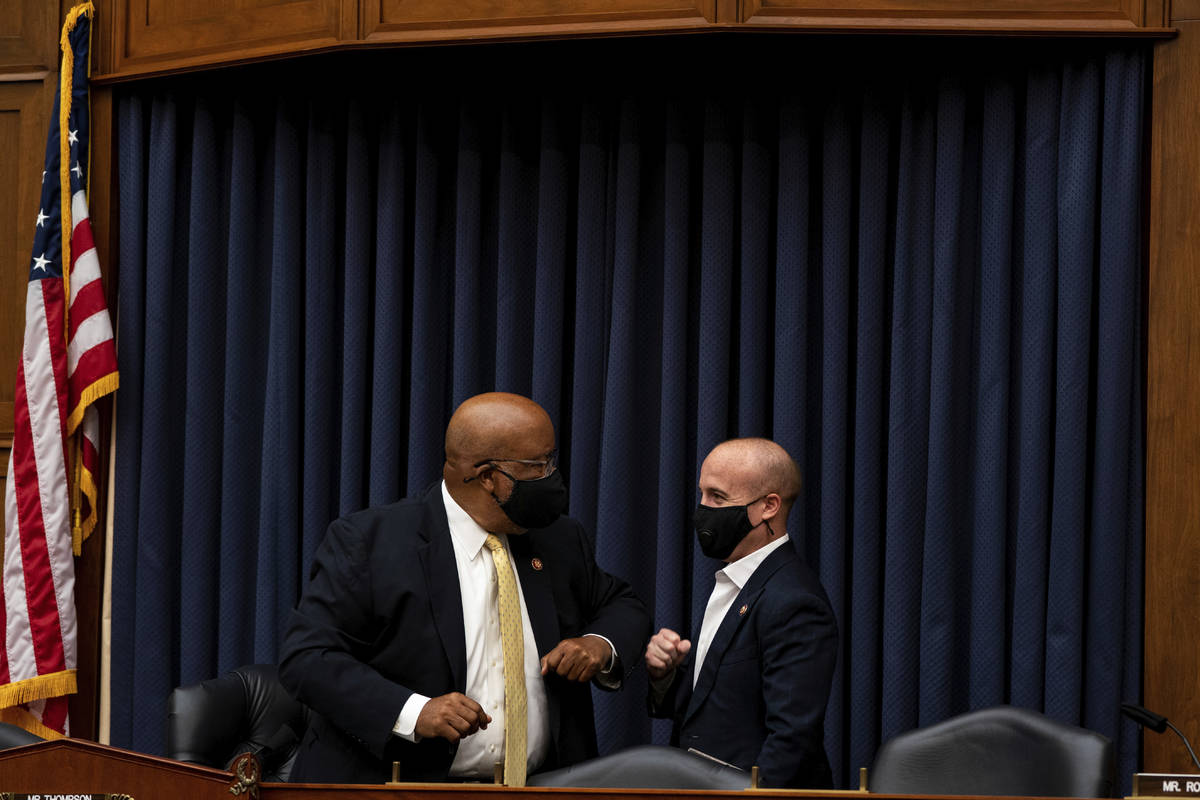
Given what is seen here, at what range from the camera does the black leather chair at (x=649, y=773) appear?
2.97 metres

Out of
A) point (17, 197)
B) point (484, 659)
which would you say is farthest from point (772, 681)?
point (17, 197)

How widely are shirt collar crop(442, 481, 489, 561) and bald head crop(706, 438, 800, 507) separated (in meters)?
0.71

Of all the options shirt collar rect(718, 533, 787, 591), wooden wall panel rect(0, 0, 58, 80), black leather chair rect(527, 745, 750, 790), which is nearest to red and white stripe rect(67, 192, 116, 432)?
wooden wall panel rect(0, 0, 58, 80)

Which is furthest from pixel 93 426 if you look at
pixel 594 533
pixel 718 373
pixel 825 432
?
pixel 825 432

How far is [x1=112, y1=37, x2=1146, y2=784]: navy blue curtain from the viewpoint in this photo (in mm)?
4562

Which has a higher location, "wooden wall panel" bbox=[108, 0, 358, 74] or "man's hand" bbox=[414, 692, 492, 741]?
"wooden wall panel" bbox=[108, 0, 358, 74]

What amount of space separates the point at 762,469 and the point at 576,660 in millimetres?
763

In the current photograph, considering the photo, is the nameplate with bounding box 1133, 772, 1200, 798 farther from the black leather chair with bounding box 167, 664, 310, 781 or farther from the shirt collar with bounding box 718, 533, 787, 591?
the black leather chair with bounding box 167, 664, 310, 781

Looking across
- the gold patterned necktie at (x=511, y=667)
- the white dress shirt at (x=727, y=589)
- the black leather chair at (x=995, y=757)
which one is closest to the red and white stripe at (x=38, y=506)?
the gold patterned necktie at (x=511, y=667)

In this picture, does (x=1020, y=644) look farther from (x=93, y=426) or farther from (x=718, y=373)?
(x=93, y=426)

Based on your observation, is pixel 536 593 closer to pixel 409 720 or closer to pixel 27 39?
pixel 409 720

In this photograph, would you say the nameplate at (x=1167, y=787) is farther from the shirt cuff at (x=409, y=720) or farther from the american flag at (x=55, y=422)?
the american flag at (x=55, y=422)

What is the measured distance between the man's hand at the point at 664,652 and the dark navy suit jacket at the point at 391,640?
0.07 meters

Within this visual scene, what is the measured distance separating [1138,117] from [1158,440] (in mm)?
961
